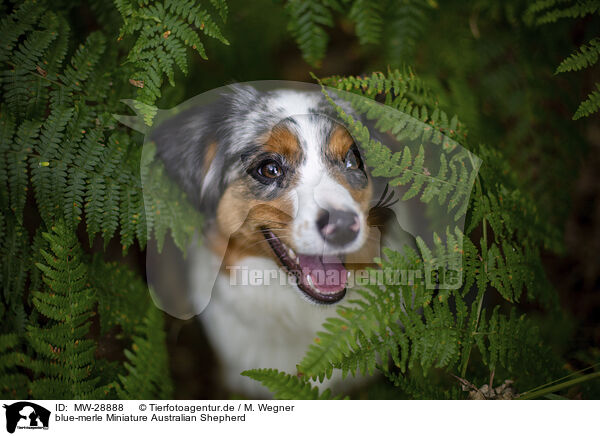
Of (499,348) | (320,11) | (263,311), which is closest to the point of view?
(499,348)

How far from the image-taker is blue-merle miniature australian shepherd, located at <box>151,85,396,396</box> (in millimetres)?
1562

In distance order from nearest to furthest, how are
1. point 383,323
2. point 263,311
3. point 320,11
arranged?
point 383,323 → point 320,11 → point 263,311

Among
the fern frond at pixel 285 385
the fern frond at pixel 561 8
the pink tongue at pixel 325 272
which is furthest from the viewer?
the fern frond at pixel 561 8

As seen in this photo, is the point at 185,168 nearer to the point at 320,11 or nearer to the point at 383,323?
the point at 320,11

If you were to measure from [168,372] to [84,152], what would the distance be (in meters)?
0.96

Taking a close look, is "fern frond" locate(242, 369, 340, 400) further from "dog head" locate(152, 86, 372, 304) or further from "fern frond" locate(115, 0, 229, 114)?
"fern frond" locate(115, 0, 229, 114)

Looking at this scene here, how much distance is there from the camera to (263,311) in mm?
1878

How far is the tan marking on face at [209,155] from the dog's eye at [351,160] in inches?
20.4

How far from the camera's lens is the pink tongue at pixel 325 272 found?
162cm

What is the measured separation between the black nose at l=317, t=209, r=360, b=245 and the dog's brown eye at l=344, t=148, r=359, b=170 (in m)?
0.18

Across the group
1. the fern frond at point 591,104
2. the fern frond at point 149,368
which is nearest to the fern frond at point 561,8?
the fern frond at point 591,104

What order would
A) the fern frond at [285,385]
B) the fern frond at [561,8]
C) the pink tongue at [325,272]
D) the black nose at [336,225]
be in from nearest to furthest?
the fern frond at [285,385] → the black nose at [336,225] → the pink tongue at [325,272] → the fern frond at [561,8]
